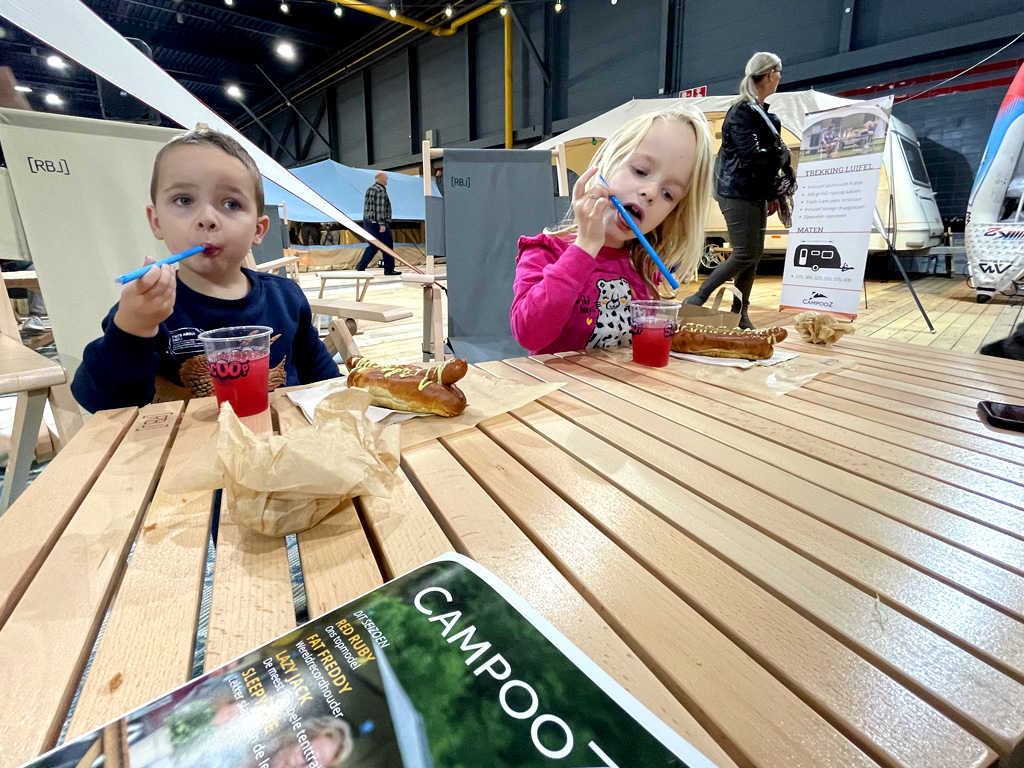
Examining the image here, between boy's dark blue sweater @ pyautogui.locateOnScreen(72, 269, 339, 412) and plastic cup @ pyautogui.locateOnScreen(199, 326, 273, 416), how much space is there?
0.15 m

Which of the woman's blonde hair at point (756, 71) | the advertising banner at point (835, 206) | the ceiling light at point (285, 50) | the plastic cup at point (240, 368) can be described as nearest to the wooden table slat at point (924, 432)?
the plastic cup at point (240, 368)

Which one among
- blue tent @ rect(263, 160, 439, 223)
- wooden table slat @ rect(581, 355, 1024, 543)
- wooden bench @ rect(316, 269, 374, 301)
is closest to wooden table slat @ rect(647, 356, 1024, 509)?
wooden table slat @ rect(581, 355, 1024, 543)

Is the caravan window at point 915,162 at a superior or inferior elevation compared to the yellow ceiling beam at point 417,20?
inferior

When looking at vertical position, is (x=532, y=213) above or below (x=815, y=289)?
above

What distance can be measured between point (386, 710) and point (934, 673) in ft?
1.13

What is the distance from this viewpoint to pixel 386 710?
0.92 ft

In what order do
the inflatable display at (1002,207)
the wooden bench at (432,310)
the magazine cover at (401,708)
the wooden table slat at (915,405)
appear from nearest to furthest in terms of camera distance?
the magazine cover at (401,708), the wooden table slat at (915,405), the wooden bench at (432,310), the inflatable display at (1002,207)

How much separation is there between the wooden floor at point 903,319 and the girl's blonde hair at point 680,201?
2.77 ft

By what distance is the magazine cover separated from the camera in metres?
0.26

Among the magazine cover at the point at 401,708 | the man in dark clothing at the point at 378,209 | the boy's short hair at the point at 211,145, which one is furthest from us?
the man in dark clothing at the point at 378,209

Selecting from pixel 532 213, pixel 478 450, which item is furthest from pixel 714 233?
pixel 478 450

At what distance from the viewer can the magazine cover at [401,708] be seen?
26 centimetres

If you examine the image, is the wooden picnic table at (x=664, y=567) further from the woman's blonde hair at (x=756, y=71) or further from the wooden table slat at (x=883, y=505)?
the woman's blonde hair at (x=756, y=71)

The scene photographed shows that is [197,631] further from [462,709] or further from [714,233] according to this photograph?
[714,233]
